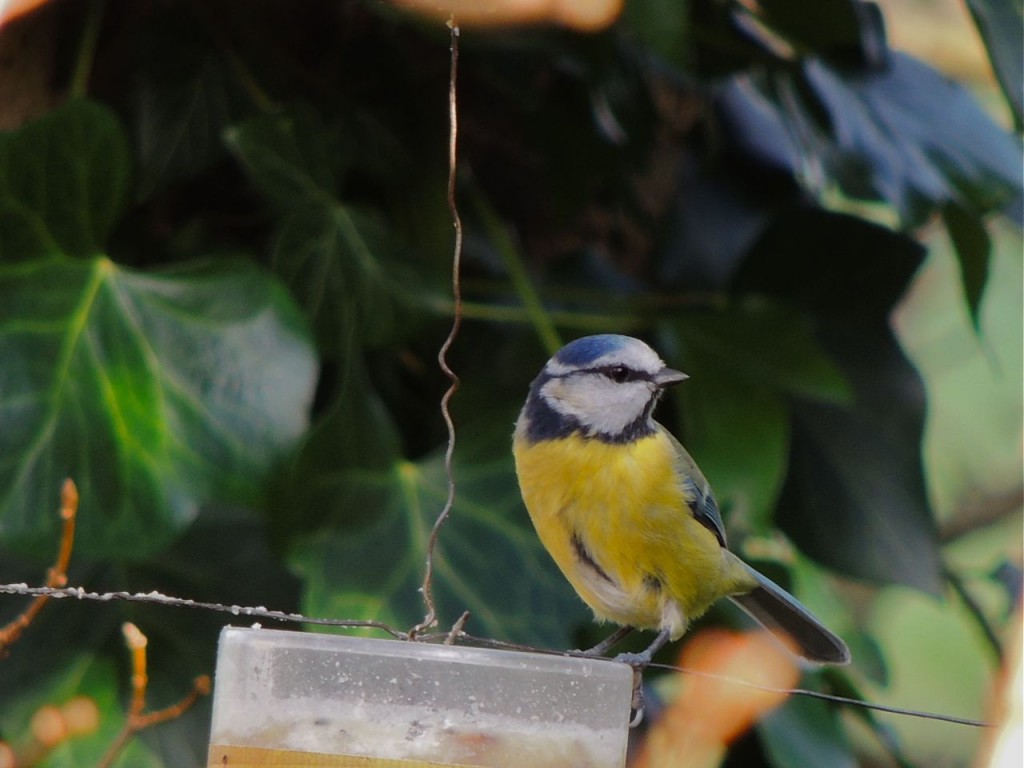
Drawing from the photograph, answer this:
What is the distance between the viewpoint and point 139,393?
1453 mm

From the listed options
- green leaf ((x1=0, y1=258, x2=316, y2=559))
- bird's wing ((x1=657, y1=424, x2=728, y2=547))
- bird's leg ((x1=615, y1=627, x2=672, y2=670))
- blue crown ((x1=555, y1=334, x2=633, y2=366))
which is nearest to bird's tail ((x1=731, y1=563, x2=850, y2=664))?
bird's wing ((x1=657, y1=424, x2=728, y2=547))

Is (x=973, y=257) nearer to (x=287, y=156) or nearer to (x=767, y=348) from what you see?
(x=767, y=348)

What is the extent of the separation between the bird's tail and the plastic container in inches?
30.1

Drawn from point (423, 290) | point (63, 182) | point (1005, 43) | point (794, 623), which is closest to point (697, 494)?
point (794, 623)

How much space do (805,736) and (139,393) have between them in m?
1.01

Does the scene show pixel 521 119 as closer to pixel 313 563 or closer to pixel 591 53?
pixel 591 53

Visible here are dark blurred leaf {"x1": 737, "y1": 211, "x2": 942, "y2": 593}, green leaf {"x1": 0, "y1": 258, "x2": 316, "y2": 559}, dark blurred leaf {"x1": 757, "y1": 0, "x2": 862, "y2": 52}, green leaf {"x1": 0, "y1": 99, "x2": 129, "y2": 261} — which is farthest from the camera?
dark blurred leaf {"x1": 737, "y1": 211, "x2": 942, "y2": 593}

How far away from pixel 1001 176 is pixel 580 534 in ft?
3.16

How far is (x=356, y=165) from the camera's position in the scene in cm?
190

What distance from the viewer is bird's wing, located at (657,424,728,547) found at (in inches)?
51.6

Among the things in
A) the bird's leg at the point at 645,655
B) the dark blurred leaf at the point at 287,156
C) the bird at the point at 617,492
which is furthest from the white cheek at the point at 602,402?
the dark blurred leaf at the point at 287,156

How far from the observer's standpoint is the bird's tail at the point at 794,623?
1.42 m

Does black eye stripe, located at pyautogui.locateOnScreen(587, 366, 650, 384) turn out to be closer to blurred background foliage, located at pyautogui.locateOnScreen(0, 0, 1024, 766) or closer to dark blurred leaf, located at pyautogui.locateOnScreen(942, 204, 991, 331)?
blurred background foliage, located at pyautogui.locateOnScreen(0, 0, 1024, 766)

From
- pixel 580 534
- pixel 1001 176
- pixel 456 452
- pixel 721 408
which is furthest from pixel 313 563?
pixel 1001 176
